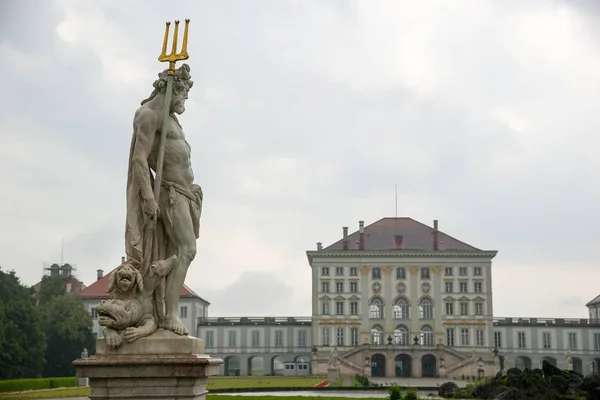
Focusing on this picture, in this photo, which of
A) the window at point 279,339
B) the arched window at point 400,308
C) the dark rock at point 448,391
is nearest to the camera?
the dark rock at point 448,391

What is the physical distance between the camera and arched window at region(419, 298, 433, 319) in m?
65.9

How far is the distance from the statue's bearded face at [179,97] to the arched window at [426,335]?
60.9 metres

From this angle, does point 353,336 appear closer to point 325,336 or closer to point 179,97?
point 325,336

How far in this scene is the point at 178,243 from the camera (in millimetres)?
6383

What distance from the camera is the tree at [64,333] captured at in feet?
171

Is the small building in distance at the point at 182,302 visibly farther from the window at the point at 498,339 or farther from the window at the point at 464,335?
the window at the point at 498,339

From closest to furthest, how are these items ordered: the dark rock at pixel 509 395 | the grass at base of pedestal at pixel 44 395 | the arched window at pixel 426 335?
1. the dark rock at pixel 509 395
2. the grass at base of pedestal at pixel 44 395
3. the arched window at pixel 426 335

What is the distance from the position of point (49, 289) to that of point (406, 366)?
29.4 meters

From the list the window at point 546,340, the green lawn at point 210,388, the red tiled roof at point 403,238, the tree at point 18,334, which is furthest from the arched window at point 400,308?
the tree at point 18,334

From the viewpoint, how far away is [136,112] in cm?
654

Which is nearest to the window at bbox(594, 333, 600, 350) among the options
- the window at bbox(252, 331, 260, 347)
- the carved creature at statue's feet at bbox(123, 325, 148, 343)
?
the window at bbox(252, 331, 260, 347)

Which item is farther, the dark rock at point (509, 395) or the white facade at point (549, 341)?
the white facade at point (549, 341)

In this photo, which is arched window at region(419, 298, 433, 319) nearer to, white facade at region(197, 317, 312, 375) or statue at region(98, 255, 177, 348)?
white facade at region(197, 317, 312, 375)

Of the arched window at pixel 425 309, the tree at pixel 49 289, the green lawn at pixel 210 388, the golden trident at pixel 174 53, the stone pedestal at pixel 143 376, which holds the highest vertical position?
the tree at pixel 49 289
